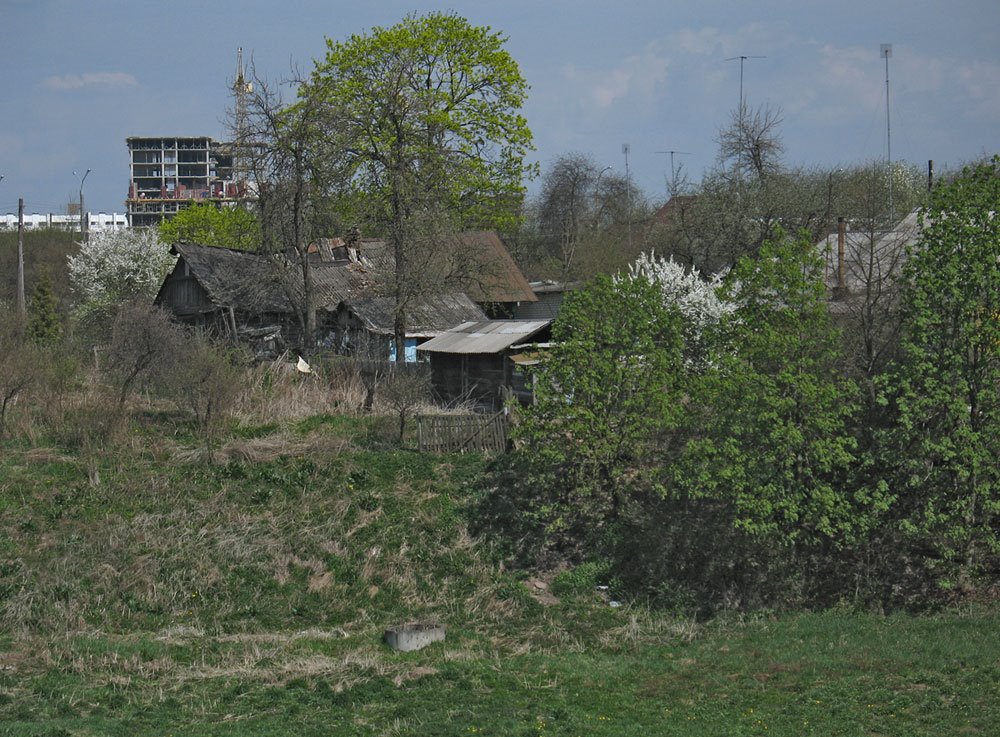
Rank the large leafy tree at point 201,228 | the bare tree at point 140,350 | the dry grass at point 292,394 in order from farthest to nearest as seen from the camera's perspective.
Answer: the large leafy tree at point 201,228 < the bare tree at point 140,350 < the dry grass at point 292,394

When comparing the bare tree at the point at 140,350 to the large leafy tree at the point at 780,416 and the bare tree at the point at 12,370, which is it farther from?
the large leafy tree at the point at 780,416

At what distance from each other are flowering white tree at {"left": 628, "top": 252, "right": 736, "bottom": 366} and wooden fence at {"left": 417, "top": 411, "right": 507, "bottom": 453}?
4436 millimetres

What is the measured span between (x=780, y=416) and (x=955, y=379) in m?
2.78

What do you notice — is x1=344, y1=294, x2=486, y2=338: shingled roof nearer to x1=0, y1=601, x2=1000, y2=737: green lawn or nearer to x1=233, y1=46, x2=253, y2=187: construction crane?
x1=233, y1=46, x2=253, y2=187: construction crane

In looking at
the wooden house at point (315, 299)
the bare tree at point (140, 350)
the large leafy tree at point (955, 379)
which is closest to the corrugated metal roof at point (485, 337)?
the wooden house at point (315, 299)

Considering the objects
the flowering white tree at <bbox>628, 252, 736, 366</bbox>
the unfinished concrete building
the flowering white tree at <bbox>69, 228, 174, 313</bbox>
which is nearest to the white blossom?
the flowering white tree at <bbox>628, 252, 736, 366</bbox>

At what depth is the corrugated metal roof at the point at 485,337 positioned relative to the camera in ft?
81.5

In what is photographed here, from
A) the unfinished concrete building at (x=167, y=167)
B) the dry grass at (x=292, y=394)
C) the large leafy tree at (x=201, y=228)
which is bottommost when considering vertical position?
the dry grass at (x=292, y=394)

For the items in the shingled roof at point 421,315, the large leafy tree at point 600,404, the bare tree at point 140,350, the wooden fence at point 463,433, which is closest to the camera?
the large leafy tree at point 600,404

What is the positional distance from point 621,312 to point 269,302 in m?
17.2

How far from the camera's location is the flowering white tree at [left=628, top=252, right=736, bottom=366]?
21.3 meters

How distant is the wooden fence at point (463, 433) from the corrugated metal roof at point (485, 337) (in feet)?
7.67

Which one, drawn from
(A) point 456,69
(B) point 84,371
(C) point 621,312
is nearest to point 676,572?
(C) point 621,312

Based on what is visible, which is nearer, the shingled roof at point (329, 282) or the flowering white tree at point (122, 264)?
the shingled roof at point (329, 282)
